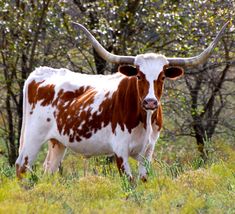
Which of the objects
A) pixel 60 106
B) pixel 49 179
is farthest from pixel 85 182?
pixel 60 106

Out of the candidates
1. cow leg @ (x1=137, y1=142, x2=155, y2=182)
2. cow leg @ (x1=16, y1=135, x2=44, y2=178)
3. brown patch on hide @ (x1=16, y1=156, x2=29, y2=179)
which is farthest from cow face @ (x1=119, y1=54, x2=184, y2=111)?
brown patch on hide @ (x1=16, y1=156, x2=29, y2=179)

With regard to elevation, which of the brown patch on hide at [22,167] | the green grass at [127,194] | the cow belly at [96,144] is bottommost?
the brown patch on hide at [22,167]

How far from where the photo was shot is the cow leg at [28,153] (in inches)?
402

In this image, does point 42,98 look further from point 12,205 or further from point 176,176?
point 12,205

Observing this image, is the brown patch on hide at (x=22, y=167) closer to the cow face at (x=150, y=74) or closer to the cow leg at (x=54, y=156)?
the cow leg at (x=54, y=156)

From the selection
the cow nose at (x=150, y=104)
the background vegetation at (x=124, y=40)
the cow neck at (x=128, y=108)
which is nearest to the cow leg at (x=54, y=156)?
the background vegetation at (x=124, y=40)

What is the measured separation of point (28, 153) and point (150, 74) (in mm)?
2564

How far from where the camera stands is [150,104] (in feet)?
27.0

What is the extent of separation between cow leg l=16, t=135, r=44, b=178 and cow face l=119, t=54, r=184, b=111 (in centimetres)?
202

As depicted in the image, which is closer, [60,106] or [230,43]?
[60,106]

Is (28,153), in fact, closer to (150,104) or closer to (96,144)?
(96,144)

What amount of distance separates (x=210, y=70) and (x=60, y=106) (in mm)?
5755

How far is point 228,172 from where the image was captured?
25.4ft

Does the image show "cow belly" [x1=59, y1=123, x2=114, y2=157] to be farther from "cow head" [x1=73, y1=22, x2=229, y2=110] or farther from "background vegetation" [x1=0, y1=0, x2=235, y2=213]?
"background vegetation" [x1=0, y1=0, x2=235, y2=213]
